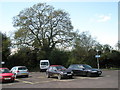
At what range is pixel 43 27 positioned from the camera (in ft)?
136

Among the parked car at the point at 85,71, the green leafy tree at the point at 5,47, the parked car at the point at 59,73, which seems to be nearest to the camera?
the parked car at the point at 59,73

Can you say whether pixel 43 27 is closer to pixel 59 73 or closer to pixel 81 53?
pixel 81 53

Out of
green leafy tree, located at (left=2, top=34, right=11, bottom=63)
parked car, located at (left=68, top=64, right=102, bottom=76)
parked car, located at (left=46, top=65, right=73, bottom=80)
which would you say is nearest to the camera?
parked car, located at (left=46, top=65, right=73, bottom=80)

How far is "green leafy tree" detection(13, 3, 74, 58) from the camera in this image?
135 ft

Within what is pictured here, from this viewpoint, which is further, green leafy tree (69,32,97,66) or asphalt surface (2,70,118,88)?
green leafy tree (69,32,97,66)

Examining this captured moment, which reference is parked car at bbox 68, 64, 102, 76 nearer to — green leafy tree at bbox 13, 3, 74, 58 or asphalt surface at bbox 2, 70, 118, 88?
asphalt surface at bbox 2, 70, 118, 88

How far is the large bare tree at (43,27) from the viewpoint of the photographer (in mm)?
41250

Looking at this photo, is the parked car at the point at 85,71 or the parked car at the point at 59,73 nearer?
the parked car at the point at 59,73

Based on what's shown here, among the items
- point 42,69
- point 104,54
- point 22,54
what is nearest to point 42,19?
point 22,54

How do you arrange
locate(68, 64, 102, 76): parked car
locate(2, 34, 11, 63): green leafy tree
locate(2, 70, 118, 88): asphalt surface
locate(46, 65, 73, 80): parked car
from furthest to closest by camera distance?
locate(2, 34, 11, 63): green leafy tree, locate(68, 64, 102, 76): parked car, locate(46, 65, 73, 80): parked car, locate(2, 70, 118, 88): asphalt surface

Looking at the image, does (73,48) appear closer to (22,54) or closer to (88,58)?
(88,58)

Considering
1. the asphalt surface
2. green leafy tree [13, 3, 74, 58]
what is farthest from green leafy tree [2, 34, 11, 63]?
the asphalt surface

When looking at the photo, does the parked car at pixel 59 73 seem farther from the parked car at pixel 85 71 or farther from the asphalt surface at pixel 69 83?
the parked car at pixel 85 71

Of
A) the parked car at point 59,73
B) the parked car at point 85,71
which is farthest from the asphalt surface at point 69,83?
the parked car at point 85,71
